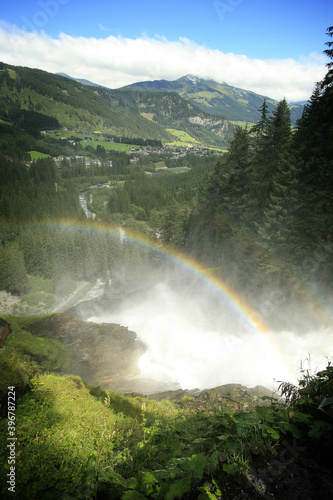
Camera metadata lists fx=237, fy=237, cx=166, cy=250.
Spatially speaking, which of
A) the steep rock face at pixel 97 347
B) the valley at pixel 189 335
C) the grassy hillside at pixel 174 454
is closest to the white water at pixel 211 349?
the valley at pixel 189 335

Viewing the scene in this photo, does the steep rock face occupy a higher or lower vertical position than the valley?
lower

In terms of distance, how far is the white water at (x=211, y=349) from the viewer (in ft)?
74.7

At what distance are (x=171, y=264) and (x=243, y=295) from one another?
21594mm

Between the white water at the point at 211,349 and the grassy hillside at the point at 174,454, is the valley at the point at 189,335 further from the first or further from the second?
the white water at the point at 211,349

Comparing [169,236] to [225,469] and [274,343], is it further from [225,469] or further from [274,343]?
[225,469]

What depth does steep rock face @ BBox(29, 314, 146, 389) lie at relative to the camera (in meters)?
24.2

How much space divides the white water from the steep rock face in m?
1.81

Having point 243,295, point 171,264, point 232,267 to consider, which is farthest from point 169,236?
point 243,295

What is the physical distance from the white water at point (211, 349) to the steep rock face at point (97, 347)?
1809mm

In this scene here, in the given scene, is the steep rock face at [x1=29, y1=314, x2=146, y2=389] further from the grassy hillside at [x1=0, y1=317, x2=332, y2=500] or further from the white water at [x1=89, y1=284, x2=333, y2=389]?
the grassy hillside at [x1=0, y1=317, x2=332, y2=500]

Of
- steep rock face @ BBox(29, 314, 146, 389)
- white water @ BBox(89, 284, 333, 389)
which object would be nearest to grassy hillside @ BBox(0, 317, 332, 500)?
white water @ BBox(89, 284, 333, 389)

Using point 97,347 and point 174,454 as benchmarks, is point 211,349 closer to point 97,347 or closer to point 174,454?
point 97,347

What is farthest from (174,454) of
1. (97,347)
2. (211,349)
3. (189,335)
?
(189,335)

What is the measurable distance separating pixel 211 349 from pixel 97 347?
13.6m
